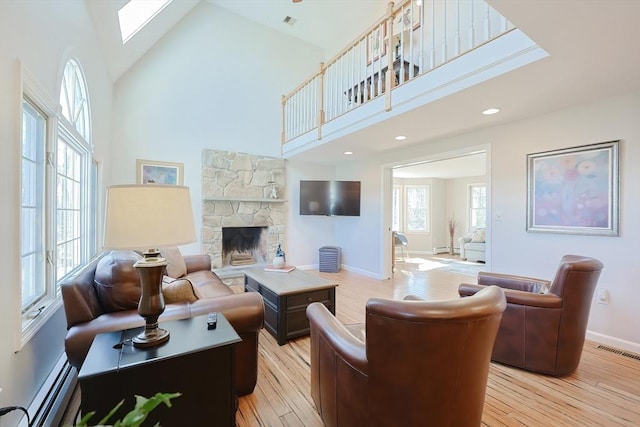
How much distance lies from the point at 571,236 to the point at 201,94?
564 centimetres

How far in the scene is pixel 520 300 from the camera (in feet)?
7.11

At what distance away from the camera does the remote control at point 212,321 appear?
5.03ft

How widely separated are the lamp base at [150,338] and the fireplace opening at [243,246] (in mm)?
4171

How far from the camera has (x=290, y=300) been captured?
2693mm

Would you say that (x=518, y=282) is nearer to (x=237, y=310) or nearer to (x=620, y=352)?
(x=620, y=352)

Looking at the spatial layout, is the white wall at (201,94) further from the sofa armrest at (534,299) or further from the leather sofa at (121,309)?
the sofa armrest at (534,299)

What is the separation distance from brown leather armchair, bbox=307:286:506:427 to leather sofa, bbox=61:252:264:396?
0.81 m

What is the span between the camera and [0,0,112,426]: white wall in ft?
4.16

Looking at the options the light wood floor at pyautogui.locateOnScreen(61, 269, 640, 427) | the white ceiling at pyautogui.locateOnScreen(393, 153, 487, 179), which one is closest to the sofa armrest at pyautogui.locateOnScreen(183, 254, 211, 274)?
the light wood floor at pyautogui.locateOnScreen(61, 269, 640, 427)

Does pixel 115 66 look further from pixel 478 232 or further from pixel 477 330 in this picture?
pixel 478 232

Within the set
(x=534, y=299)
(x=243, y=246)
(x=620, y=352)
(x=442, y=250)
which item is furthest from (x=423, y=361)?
(x=442, y=250)

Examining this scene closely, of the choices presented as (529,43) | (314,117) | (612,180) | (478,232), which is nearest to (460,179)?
(478,232)

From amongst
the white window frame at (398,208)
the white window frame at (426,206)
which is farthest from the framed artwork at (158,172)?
the white window frame at (426,206)

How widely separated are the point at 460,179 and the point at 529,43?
7.40 m
